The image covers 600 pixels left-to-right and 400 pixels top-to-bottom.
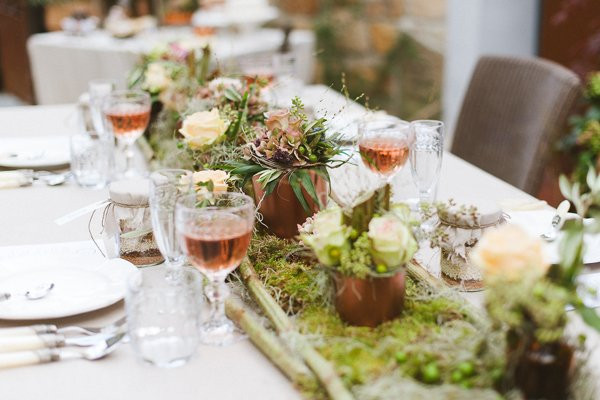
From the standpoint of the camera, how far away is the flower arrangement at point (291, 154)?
123cm

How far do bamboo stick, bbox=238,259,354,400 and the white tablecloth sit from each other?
3.10 meters

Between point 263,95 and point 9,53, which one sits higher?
point 263,95

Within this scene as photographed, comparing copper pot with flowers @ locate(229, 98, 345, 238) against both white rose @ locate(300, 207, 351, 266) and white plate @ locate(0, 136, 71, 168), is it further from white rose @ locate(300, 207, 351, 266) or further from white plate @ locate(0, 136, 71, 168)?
white plate @ locate(0, 136, 71, 168)

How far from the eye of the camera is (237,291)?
113 centimetres

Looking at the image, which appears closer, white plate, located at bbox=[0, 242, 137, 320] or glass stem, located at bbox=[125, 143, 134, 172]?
white plate, located at bbox=[0, 242, 137, 320]

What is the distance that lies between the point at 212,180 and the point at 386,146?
334mm

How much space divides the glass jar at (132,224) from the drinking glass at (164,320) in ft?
0.96

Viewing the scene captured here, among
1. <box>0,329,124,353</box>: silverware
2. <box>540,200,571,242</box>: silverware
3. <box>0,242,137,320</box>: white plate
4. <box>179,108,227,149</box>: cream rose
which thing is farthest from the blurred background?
<box>0,329,124,353</box>: silverware

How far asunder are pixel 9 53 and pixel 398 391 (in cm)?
685

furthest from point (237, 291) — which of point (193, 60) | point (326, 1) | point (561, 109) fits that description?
point (326, 1)

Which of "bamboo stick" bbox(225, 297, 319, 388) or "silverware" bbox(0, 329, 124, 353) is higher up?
"bamboo stick" bbox(225, 297, 319, 388)

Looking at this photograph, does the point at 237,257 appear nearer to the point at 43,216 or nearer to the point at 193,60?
the point at 43,216

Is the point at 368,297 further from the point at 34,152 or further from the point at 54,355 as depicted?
the point at 34,152

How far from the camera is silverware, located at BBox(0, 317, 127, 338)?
0.98 meters
